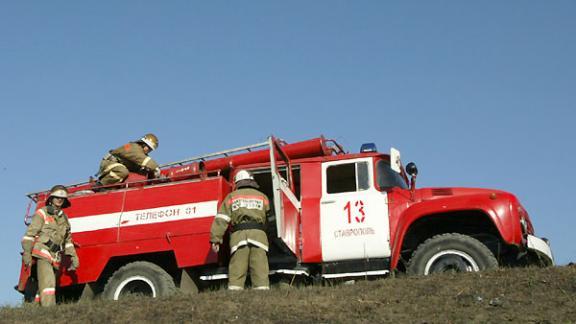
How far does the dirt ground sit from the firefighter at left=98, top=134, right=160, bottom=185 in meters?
3.00

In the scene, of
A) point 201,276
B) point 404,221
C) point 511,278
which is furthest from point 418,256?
point 201,276

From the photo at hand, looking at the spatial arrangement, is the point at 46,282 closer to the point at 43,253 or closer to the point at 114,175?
the point at 43,253

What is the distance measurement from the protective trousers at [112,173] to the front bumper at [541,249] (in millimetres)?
6637

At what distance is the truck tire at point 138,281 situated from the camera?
11.2 m

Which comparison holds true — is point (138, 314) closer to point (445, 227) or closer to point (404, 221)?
point (404, 221)

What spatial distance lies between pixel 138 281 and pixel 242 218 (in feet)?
6.76

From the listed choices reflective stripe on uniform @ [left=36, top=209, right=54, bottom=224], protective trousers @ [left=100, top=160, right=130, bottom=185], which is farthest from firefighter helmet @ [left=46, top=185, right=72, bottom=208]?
protective trousers @ [left=100, top=160, right=130, bottom=185]

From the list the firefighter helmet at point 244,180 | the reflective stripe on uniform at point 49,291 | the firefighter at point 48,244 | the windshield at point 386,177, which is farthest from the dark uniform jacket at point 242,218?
the reflective stripe on uniform at point 49,291

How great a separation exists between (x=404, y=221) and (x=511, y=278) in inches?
73.1

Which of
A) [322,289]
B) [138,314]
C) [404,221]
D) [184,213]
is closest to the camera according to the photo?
[138,314]

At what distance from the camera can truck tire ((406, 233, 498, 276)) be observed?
1023 cm

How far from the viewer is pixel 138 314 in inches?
351

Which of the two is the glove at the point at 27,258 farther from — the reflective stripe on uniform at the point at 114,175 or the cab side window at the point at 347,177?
the cab side window at the point at 347,177

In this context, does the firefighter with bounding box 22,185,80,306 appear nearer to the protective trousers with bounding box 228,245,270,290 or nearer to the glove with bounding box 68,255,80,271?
the glove with bounding box 68,255,80,271
